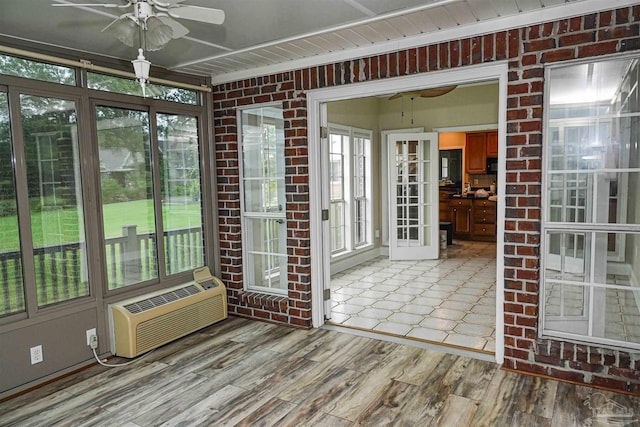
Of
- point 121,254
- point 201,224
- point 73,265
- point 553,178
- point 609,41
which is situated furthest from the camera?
point 201,224

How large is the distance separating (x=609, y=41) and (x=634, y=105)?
40 centimetres

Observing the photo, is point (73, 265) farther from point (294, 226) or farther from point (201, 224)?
point (294, 226)

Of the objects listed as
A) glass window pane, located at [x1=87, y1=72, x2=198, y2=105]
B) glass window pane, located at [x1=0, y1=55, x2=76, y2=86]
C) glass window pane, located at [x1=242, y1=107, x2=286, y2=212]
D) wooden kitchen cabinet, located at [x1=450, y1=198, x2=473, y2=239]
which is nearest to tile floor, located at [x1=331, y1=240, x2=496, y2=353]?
glass window pane, located at [x1=242, y1=107, x2=286, y2=212]

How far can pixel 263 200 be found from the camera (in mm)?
4156

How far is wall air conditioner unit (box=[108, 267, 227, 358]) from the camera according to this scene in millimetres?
3355

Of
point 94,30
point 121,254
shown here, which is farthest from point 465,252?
point 94,30

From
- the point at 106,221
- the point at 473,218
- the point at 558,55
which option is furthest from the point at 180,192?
the point at 473,218

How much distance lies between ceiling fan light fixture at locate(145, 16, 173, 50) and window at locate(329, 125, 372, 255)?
3866mm

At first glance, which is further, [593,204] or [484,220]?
[484,220]

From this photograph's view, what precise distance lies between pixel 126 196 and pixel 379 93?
7.38 feet

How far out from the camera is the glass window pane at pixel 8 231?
2816 mm

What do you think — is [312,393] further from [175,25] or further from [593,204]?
[175,25]

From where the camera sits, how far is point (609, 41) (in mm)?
2510

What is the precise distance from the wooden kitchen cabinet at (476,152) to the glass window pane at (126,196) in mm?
7039
